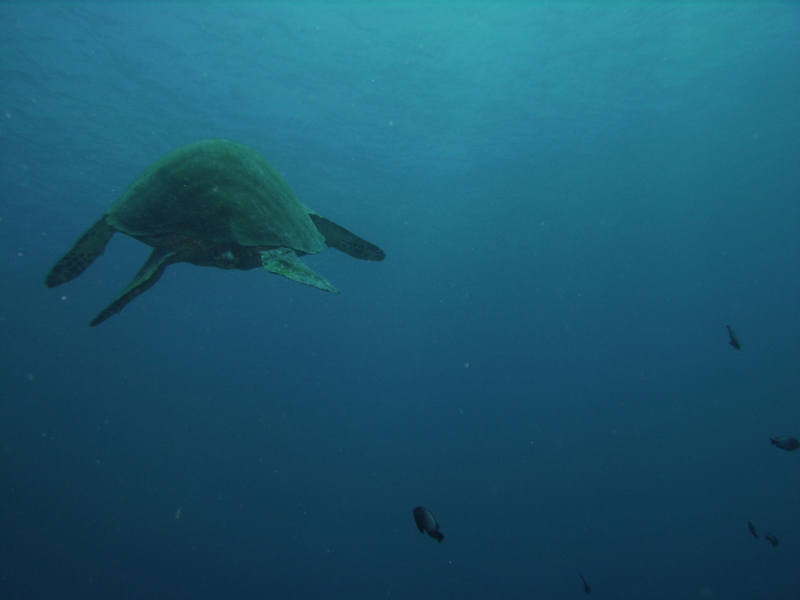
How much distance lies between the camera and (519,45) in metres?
18.5

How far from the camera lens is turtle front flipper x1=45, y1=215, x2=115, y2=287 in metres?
5.93

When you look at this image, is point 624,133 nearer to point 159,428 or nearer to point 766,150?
point 766,150

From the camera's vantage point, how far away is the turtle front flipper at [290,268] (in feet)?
12.9

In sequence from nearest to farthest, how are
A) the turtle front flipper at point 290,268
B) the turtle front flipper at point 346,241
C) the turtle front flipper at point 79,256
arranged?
the turtle front flipper at point 290,268
the turtle front flipper at point 79,256
the turtle front flipper at point 346,241

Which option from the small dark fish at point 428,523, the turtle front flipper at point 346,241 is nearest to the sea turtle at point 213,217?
the turtle front flipper at point 346,241

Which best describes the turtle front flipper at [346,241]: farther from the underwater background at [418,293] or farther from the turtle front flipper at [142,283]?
the underwater background at [418,293]

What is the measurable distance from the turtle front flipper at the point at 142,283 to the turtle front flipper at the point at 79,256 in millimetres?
1349

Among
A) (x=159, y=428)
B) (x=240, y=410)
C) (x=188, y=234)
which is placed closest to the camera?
(x=188, y=234)

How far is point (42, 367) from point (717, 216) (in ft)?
328

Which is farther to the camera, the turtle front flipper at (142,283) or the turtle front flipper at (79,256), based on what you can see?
the turtle front flipper at (79,256)

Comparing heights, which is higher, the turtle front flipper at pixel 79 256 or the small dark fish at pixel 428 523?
the turtle front flipper at pixel 79 256

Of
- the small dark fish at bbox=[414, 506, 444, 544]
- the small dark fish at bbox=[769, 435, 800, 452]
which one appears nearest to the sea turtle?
the small dark fish at bbox=[414, 506, 444, 544]

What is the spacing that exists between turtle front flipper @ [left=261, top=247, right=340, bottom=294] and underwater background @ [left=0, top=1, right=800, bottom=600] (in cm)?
1486

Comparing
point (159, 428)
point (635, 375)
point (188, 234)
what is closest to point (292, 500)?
point (159, 428)
